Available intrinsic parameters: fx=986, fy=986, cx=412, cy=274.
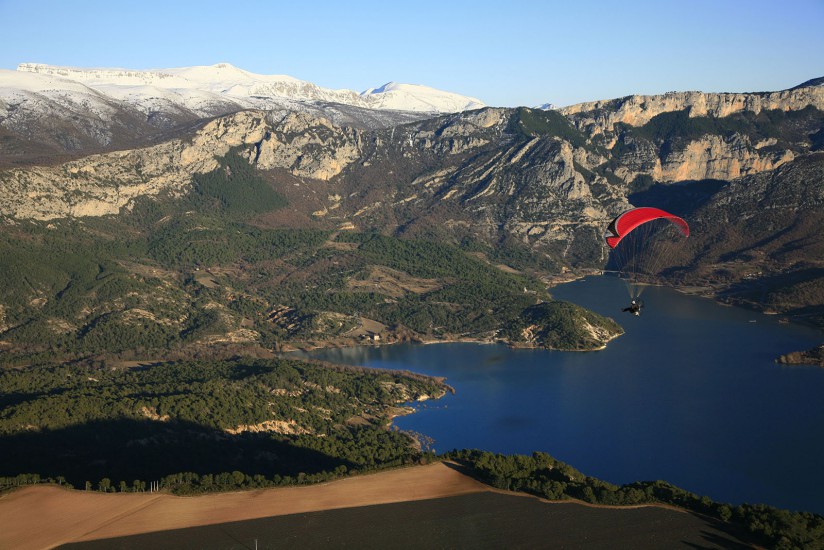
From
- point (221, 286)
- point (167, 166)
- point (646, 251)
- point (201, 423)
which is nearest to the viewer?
point (201, 423)

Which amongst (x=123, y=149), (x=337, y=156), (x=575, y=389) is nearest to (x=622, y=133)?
(x=337, y=156)

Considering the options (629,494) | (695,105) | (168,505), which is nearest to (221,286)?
(168,505)

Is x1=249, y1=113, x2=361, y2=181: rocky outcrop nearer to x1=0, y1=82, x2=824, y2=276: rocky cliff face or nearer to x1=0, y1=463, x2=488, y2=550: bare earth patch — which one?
x1=0, y1=82, x2=824, y2=276: rocky cliff face

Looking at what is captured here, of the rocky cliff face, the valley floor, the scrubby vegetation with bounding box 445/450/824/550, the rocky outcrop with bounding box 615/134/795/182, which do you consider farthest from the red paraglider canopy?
the rocky outcrop with bounding box 615/134/795/182

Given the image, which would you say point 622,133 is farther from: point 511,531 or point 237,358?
point 511,531

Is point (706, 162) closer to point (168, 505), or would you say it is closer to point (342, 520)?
point (342, 520)

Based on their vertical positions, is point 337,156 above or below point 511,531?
above

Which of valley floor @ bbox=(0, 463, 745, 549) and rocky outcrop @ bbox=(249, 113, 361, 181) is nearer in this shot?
valley floor @ bbox=(0, 463, 745, 549)
